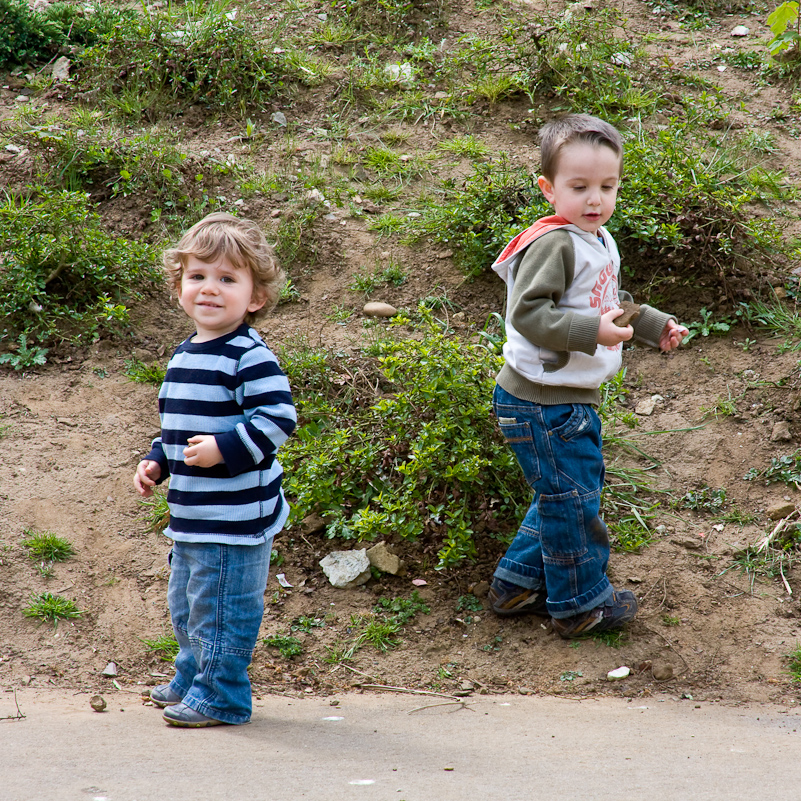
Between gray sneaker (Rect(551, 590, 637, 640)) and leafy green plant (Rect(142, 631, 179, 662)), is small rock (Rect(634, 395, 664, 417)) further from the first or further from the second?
leafy green plant (Rect(142, 631, 179, 662))

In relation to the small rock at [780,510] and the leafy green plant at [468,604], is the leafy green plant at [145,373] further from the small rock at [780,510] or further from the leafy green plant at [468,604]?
the small rock at [780,510]

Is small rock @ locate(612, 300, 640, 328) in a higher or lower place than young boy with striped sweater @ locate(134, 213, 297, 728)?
higher

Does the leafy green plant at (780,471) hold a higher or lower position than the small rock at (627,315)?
lower

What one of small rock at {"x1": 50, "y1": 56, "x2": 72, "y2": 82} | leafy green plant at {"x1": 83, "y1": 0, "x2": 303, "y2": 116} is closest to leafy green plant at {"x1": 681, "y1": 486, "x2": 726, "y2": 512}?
leafy green plant at {"x1": 83, "y1": 0, "x2": 303, "y2": 116}

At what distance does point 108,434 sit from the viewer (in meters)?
4.15

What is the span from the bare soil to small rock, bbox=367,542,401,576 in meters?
0.05

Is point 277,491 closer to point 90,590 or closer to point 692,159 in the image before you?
point 90,590

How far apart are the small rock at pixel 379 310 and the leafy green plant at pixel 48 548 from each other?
76.8 inches

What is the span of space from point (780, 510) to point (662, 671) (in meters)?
1.00

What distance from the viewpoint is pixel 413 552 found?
140 inches

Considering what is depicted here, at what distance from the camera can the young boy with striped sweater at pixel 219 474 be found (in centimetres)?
252

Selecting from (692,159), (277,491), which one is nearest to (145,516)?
(277,491)

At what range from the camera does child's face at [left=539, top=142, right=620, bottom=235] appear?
2826 millimetres

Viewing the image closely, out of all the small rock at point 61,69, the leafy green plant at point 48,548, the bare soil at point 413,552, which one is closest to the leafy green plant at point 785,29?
the bare soil at point 413,552
